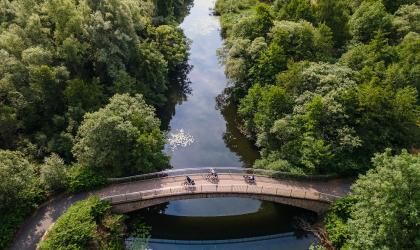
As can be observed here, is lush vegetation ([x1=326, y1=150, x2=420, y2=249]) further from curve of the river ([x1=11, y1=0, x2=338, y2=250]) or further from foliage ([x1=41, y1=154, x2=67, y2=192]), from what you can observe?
foliage ([x1=41, y1=154, x2=67, y2=192])

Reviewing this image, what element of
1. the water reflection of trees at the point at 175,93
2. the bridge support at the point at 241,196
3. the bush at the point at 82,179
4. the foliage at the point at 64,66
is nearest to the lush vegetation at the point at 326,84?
the bridge support at the point at 241,196

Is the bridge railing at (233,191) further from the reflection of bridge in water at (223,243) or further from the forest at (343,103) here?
the reflection of bridge in water at (223,243)

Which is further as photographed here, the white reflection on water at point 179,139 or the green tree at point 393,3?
the green tree at point 393,3

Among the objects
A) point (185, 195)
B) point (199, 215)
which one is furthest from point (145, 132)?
point (199, 215)

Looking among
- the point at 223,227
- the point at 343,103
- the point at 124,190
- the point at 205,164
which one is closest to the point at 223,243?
the point at 223,227

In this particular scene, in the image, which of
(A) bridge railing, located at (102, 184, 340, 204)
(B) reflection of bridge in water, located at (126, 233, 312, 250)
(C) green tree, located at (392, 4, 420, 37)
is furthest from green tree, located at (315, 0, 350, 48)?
(B) reflection of bridge in water, located at (126, 233, 312, 250)

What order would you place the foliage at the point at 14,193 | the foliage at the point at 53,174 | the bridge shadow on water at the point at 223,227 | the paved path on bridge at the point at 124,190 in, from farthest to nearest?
the bridge shadow on water at the point at 223,227 < the foliage at the point at 53,174 < the paved path on bridge at the point at 124,190 < the foliage at the point at 14,193

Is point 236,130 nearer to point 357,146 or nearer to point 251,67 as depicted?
point 251,67
